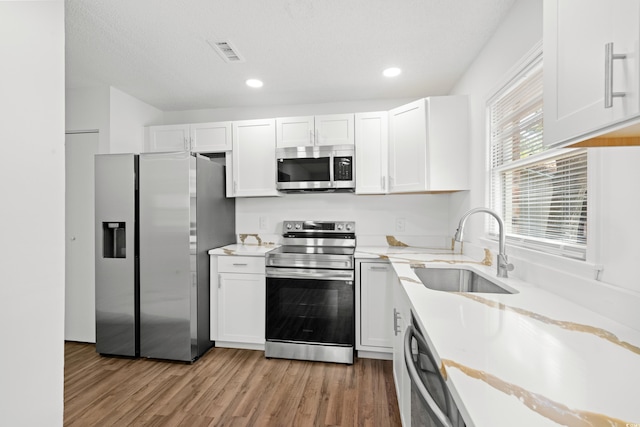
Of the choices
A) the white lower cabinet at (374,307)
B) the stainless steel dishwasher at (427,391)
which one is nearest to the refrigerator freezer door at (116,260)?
the white lower cabinet at (374,307)

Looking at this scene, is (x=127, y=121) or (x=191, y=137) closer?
(x=127, y=121)

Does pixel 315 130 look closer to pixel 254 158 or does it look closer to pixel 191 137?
pixel 254 158

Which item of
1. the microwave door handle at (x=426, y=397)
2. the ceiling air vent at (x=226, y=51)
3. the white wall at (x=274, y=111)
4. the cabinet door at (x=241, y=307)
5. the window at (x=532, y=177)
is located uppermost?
the ceiling air vent at (x=226, y=51)

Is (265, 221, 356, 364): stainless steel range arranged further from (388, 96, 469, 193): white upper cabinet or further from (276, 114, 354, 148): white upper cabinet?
(276, 114, 354, 148): white upper cabinet

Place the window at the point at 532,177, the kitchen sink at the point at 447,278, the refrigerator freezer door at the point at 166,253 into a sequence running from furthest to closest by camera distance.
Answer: the refrigerator freezer door at the point at 166,253
the kitchen sink at the point at 447,278
the window at the point at 532,177

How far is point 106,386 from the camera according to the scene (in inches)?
83.1

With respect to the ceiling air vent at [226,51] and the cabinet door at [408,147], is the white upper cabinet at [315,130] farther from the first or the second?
the ceiling air vent at [226,51]

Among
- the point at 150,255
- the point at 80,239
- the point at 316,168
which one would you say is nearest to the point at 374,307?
the point at 316,168

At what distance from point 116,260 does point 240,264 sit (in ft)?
3.41

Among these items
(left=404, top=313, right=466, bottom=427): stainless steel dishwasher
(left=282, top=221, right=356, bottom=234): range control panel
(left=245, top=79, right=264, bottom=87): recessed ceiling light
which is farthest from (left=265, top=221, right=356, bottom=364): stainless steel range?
(left=245, top=79, right=264, bottom=87): recessed ceiling light

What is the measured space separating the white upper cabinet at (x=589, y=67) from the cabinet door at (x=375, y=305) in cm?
175

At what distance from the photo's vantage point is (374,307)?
242 centimetres

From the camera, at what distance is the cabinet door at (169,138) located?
9.93 ft

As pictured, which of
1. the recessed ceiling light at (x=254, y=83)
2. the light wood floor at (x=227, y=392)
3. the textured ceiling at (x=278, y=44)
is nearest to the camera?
Result: the textured ceiling at (x=278, y=44)
